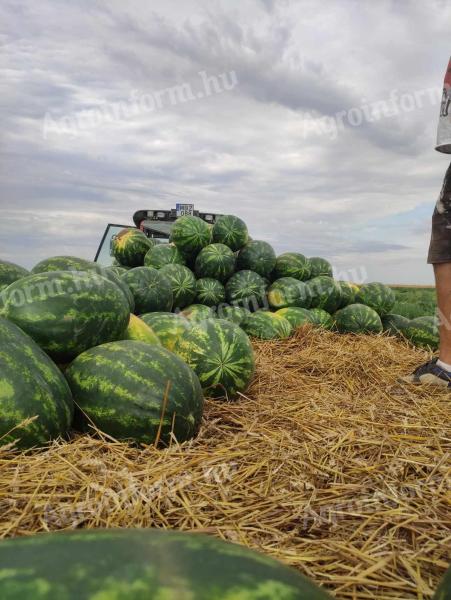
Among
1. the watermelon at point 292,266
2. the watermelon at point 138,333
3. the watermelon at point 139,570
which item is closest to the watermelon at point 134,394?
the watermelon at point 138,333

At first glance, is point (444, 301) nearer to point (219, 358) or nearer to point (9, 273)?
point (219, 358)

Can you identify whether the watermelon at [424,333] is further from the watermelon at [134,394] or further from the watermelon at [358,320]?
the watermelon at [134,394]

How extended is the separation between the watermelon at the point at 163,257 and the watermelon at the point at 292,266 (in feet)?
4.10

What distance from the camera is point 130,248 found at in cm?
650

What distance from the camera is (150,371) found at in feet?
7.55

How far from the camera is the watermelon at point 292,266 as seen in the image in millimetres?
6637

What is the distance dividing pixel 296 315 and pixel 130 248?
7.48ft

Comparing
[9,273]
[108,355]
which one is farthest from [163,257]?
[108,355]

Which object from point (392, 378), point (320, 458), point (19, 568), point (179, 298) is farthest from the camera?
point (179, 298)

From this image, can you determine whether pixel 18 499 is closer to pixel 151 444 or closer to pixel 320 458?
pixel 151 444

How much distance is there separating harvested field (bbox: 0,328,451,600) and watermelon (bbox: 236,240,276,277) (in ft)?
12.0

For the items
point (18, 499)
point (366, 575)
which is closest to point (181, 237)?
point (18, 499)

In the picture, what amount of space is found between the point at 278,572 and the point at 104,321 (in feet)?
6.22

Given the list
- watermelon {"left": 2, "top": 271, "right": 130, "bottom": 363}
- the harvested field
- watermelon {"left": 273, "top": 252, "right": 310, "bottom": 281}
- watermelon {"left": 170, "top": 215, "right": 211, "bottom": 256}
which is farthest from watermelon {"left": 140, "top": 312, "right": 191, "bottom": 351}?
watermelon {"left": 273, "top": 252, "right": 310, "bottom": 281}
